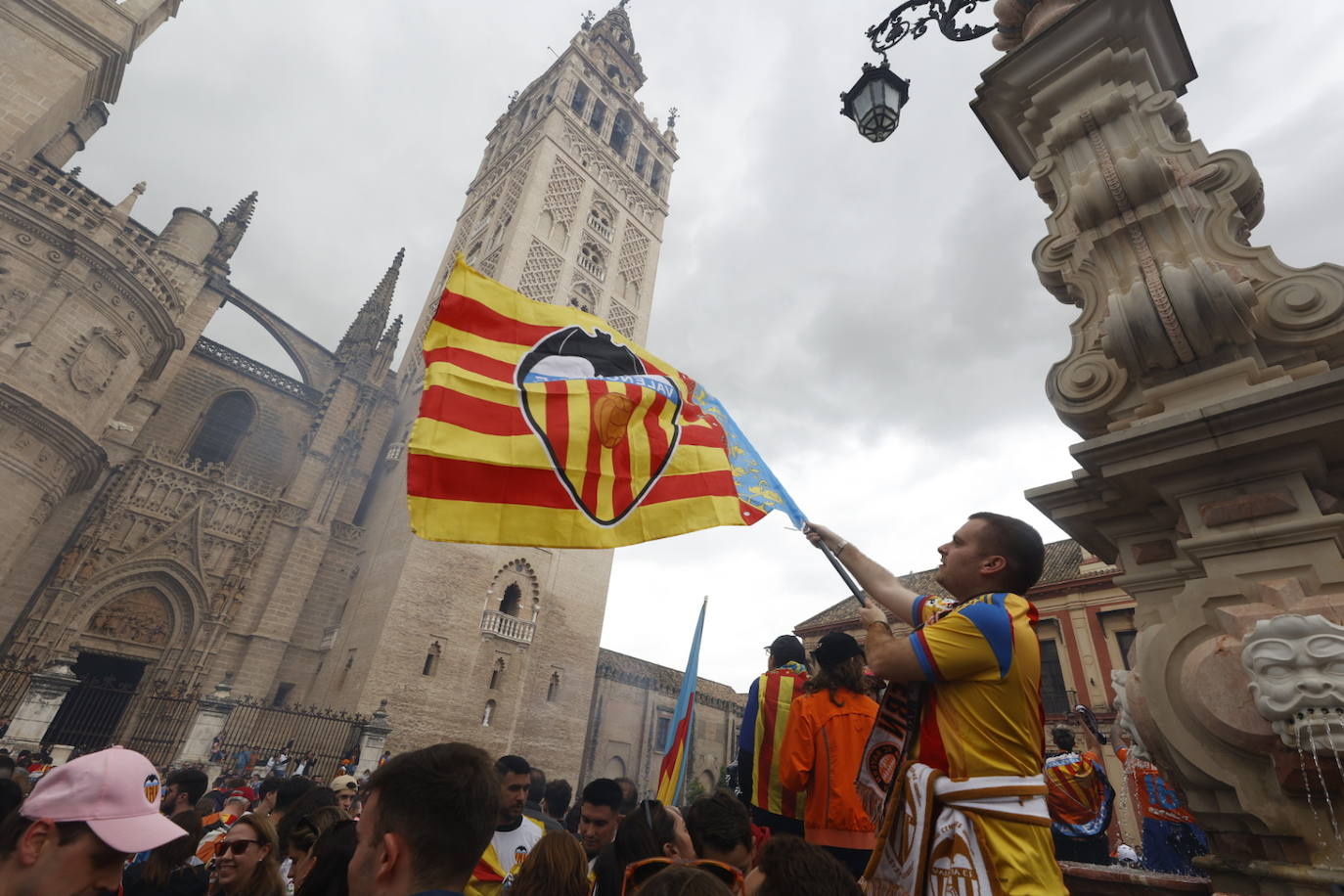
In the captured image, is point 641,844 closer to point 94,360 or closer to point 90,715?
point 94,360

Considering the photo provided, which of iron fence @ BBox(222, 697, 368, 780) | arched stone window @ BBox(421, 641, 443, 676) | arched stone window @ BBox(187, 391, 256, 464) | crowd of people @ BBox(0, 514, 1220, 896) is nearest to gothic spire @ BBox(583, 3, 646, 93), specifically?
arched stone window @ BBox(187, 391, 256, 464)

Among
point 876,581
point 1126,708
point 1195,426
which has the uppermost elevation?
point 1195,426

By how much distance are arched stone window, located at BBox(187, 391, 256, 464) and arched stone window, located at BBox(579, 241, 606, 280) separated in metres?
14.1

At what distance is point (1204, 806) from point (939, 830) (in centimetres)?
143

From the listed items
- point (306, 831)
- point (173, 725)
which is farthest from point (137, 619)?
point (306, 831)

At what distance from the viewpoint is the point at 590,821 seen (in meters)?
3.86

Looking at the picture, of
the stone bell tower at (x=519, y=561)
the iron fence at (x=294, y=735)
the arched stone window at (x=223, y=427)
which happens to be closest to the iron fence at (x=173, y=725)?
the iron fence at (x=294, y=735)

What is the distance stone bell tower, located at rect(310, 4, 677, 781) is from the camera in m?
18.0

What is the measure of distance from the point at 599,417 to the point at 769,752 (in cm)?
220

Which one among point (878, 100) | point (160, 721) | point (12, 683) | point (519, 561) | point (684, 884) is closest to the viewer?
point (684, 884)

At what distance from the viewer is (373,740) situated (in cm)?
1529

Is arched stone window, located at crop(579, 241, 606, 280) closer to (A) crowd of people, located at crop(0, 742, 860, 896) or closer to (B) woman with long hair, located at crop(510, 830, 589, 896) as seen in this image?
(A) crowd of people, located at crop(0, 742, 860, 896)

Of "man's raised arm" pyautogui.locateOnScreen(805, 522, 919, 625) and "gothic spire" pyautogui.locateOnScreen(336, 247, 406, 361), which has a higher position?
"gothic spire" pyautogui.locateOnScreen(336, 247, 406, 361)

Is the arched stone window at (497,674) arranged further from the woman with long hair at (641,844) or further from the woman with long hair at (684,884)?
the woman with long hair at (684,884)
